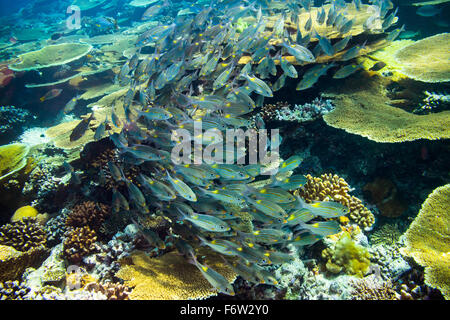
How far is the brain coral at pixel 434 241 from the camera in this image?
3115 millimetres

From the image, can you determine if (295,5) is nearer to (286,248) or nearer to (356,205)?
(356,205)

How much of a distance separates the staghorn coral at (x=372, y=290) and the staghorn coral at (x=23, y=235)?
18.4 ft

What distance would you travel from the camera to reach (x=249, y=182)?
463 cm

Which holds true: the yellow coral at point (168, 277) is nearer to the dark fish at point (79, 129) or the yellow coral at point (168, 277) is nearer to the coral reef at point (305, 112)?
the coral reef at point (305, 112)

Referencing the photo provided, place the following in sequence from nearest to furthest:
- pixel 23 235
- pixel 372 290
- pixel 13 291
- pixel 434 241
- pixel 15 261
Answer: pixel 13 291
pixel 372 290
pixel 434 241
pixel 15 261
pixel 23 235

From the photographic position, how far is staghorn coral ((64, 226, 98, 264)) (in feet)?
12.8

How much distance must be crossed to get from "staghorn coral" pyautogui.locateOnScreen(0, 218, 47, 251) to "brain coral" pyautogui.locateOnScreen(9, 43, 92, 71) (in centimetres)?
816

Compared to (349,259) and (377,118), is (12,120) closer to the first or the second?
(349,259)

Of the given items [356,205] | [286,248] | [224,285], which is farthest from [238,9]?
[224,285]

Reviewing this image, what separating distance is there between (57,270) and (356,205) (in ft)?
17.7

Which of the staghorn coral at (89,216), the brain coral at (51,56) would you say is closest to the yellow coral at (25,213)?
the staghorn coral at (89,216)

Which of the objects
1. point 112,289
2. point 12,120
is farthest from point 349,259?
point 12,120

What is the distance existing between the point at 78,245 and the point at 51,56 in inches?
419

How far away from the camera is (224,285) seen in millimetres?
2654
